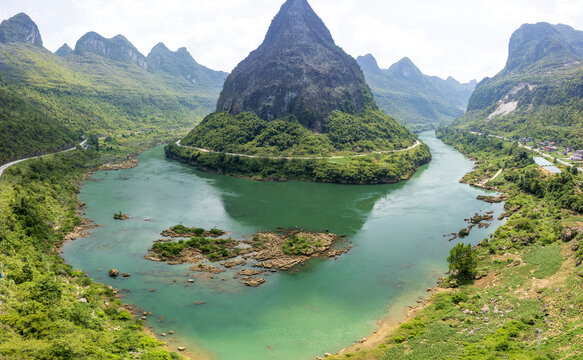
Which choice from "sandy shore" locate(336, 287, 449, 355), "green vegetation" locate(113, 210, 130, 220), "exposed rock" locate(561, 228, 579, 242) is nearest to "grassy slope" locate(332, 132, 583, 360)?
"exposed rock" locate(561, 228, 579, 242)

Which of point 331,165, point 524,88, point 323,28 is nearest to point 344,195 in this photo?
point 331,165

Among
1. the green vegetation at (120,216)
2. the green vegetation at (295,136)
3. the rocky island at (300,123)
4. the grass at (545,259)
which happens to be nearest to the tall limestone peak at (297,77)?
the rocky island at (300,123)

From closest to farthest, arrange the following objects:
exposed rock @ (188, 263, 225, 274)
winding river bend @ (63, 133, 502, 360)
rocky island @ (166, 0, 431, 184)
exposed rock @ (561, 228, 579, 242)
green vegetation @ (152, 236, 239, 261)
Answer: winding river bend @ (63, 133, 502, 360) < exposed rock @ (561, 228, 579, 242) < exposed rock @ (188, 263, 225, 274) < green vegetation @ (152, 236, 239, 261) < rocky island @ (166, 0, 431, 184)

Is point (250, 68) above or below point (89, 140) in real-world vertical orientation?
above

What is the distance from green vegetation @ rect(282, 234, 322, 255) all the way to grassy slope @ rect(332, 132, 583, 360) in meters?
20.5

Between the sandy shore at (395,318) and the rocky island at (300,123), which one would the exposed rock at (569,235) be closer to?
the sandy shore at (395,318)

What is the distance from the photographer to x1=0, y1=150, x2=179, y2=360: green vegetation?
86.2 feet

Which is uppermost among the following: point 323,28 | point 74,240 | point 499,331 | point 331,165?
point 323,28

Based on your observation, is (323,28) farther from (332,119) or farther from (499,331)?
(499,331)

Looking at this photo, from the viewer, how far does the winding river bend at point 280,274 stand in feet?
122

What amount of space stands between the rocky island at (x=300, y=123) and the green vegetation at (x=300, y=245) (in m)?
45.1

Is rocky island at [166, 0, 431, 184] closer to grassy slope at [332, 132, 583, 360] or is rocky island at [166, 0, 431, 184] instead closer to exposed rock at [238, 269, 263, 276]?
grassy slope at [332, 132, 583, 360]

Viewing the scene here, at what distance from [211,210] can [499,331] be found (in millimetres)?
58884

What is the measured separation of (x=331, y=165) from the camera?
106 metres
